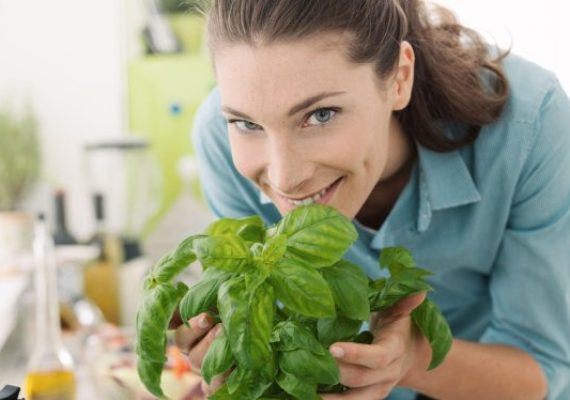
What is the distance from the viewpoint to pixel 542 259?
3.93 ft

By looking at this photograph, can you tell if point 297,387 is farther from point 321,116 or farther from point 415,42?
point 415,42

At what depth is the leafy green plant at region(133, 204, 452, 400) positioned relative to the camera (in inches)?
28.9

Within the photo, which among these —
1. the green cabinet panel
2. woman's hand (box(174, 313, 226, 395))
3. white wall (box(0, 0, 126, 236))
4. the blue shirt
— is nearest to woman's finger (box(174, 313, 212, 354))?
woman's hand (box(174, 313, 226, 395))

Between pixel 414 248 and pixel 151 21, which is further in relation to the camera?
pixel 151 21

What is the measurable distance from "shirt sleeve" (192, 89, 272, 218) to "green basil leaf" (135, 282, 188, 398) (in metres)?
0.49

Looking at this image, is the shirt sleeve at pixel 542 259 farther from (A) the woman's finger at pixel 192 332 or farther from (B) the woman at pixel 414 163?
(A) the woman's finger at pixel 192 332

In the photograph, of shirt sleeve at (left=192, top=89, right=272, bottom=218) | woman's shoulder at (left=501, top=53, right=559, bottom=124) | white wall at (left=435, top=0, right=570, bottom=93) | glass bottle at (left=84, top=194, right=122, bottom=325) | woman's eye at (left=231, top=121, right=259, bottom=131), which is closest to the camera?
woman's eye at (left=231, top=121, right=259, bottom=131)

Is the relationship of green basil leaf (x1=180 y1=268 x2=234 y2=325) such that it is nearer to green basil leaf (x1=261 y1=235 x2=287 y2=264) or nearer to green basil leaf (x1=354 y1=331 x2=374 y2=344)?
green basil leaf (x1=261 y1=235 x2=287 y2=264)

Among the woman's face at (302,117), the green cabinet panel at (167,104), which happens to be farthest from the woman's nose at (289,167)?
the green cabinet panel at (167,104)

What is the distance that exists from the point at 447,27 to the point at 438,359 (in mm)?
547

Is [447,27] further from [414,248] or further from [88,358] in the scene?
[88,358]

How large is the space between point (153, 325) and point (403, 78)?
0.46 meters

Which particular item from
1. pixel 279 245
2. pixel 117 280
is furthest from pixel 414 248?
pixel 117 280

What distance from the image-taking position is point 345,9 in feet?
3.13
